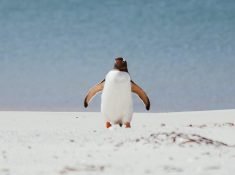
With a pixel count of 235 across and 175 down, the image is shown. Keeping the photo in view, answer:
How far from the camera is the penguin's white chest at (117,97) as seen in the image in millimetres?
11133

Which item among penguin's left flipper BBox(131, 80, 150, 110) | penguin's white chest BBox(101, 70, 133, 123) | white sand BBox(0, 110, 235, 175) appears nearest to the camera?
white sand BBox(0, 110, 235, 175)

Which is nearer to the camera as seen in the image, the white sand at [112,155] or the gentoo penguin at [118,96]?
the white sand at [112,155]

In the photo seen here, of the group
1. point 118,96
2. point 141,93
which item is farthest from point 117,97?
point 141,93

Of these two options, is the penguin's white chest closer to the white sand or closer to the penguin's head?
the penguin's head

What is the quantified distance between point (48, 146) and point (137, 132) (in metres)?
2.52

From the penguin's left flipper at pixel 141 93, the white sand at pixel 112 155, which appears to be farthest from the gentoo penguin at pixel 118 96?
the white sand at pixel 112 155

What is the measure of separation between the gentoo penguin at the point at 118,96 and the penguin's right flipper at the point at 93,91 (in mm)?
472

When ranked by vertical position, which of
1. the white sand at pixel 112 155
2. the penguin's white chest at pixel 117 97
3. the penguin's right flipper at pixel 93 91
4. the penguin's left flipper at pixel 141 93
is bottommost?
the white sand at pixel 112 155

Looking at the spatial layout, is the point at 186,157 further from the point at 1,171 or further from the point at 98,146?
the point at 1,171

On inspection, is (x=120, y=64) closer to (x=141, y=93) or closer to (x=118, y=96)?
(x=118, y=96)

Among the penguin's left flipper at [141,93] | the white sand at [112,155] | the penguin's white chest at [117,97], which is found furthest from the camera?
the penguin's left flipper at [141,93]

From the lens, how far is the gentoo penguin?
11.1 m

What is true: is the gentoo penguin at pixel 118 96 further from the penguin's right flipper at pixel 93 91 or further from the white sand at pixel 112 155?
the white sand at pixel 112 155

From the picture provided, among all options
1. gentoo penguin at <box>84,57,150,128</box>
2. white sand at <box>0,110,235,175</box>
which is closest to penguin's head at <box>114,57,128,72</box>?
gentoo penguin at <box>84,57,150,128</box>
